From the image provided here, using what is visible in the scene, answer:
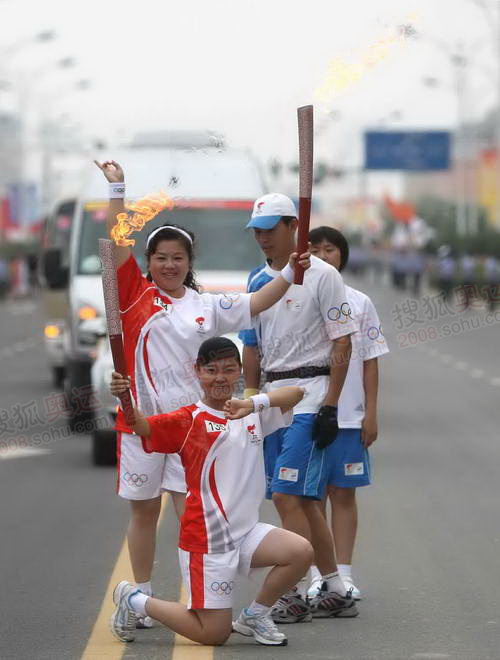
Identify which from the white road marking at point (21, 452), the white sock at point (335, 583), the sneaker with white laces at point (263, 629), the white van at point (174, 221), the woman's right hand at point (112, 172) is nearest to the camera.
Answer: the sneaker with white laces at point (263, 629)

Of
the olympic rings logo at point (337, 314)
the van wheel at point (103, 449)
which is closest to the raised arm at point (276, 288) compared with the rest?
the olympic rings logo at point (337, 314)

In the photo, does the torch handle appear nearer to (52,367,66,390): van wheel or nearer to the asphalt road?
the asphalt road

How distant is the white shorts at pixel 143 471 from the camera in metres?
7.08

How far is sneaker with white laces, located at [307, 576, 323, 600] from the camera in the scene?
7570mm

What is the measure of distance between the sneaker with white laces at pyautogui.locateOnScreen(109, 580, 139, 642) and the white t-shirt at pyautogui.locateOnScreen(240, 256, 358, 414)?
3.66 feet

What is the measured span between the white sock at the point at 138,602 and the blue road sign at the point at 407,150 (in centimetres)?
5834

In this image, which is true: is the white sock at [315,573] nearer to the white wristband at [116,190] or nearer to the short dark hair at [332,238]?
the short dark hair at [332,238]

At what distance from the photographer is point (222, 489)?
21.6ft

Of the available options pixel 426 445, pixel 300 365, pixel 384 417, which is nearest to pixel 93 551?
pixel 300 365

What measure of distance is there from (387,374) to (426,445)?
9791 millimetres

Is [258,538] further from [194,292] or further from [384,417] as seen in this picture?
[384,417]

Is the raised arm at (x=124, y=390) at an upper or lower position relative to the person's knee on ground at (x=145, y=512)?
upper

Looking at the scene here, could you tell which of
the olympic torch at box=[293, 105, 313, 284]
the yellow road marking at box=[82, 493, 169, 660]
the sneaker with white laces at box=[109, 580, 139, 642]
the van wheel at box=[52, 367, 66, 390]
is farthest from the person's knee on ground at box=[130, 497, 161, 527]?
the van wheel at box=[52, 367, 66, 390]

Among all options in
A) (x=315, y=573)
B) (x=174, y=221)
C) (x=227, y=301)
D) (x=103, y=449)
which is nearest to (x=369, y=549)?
(x=315, y=573)
